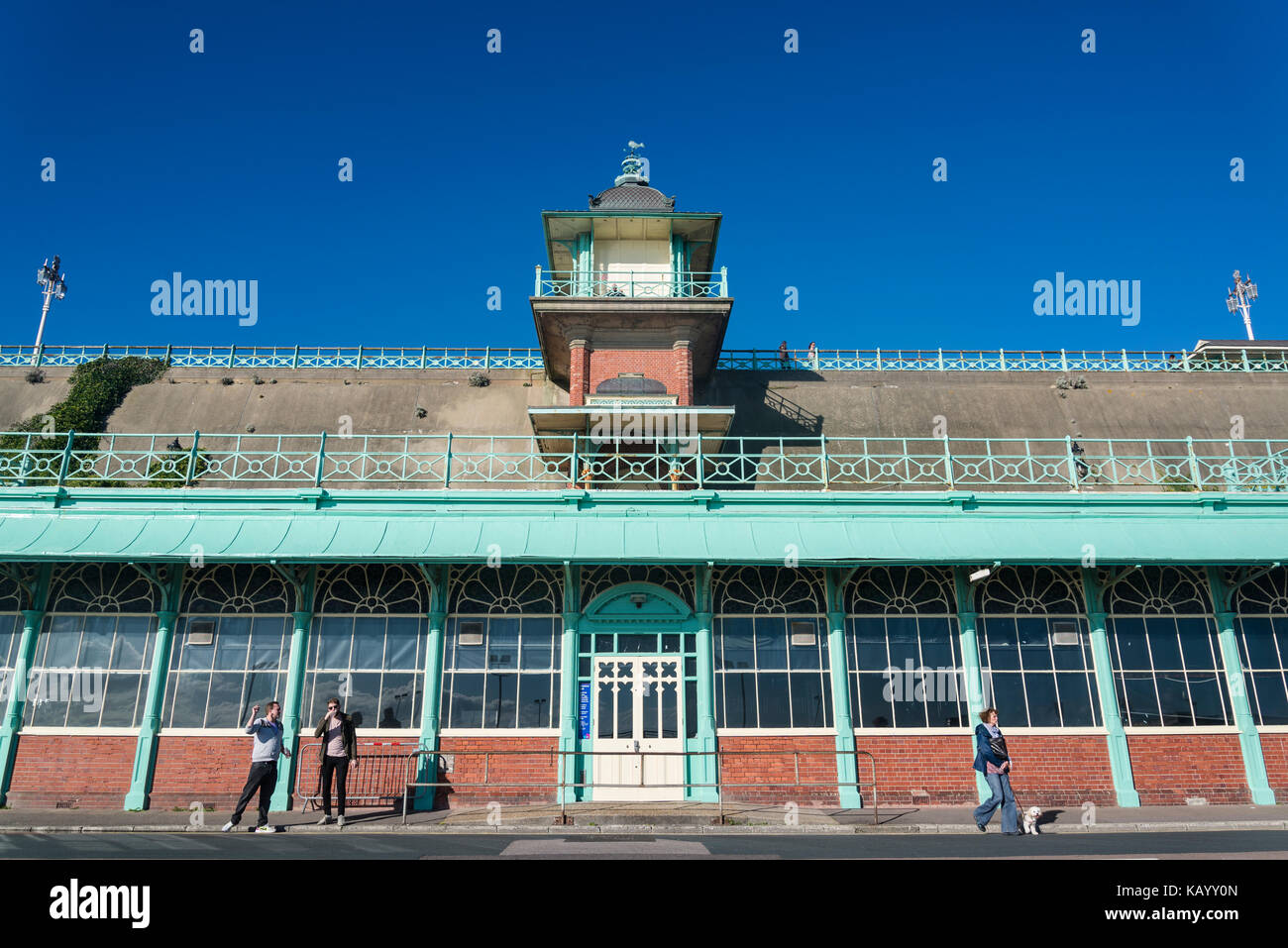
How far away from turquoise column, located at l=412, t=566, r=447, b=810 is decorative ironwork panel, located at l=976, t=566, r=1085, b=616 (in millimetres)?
9209

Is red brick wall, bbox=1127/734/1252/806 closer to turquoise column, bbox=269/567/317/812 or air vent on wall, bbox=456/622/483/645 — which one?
air vent on wall, bbox=456/622/483/645

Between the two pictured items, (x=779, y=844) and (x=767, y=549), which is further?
(x=767, y=549)

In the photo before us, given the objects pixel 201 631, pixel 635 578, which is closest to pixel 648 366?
pixel 635 578

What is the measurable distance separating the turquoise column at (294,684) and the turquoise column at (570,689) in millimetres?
4233

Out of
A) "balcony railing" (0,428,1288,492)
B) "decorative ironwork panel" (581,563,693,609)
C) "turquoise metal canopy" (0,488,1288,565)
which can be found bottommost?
"decorative ironwork panel" (581,563,693,609)

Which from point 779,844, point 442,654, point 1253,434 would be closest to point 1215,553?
point 779,844

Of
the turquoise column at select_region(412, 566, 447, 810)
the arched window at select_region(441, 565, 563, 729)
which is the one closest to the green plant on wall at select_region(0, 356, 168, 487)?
the turquoise column at select_region(412, 566, 447, 810)

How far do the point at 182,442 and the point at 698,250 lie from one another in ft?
54.7

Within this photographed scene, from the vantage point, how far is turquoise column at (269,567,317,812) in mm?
13852

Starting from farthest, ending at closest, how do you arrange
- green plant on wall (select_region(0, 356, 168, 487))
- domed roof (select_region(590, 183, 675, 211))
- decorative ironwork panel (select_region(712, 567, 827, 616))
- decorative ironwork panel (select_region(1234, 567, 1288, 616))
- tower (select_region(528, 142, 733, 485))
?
green plant on wall (select_region(0, 356, 168, 487)), domed roof (select_region(590, 183, 675, 211)), tower (select_region(528, 142, 733, 485)), decorative ironwork panel (select_region(1234, 567, 1288, 616)), decorative ironwork panel (select_region(712, 567, 827, 616))

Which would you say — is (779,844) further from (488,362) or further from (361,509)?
(488,362)

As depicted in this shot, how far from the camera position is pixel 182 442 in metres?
26.7

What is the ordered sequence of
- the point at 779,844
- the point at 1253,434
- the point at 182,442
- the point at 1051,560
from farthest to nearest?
1. the point at 1253,434
2. the point at 182,442
3. the point at 1051,560
4. the point at 779,844

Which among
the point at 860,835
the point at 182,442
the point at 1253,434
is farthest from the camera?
the point at 1253,434
